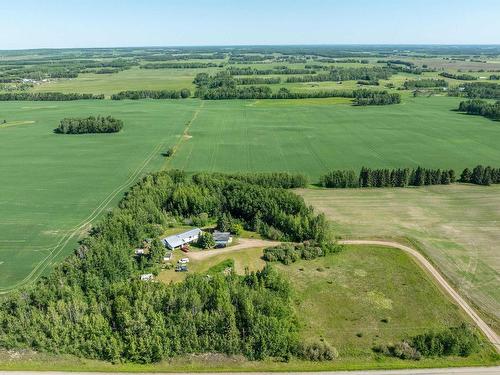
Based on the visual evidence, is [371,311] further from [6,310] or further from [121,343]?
[6,310]

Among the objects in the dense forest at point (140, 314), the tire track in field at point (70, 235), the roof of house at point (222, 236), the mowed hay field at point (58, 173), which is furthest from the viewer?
the roof of house at point (222, 236)

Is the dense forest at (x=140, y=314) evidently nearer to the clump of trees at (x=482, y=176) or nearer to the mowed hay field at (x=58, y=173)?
the mowed hay field at (x=58, y=173)

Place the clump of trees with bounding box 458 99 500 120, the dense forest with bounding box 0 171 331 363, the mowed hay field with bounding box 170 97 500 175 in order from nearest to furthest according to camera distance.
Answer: the dense forest with bounding box 0 171 331 363 → the mowed hay field with bounding box 170 97 500 175 → the clump of trees with bounding box 458 99 500 120

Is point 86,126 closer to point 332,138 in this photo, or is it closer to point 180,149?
point 180,149

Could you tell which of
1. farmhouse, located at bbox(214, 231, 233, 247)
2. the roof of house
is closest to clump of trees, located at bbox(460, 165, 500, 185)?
farmhouse, located at bbox(214, 231, 233, 247)

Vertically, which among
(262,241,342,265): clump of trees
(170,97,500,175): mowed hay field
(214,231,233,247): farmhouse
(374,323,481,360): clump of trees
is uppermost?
(170,97,500,175): mowed hay field

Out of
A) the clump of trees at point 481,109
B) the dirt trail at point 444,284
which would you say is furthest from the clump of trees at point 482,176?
the clump of trees at point 481,109

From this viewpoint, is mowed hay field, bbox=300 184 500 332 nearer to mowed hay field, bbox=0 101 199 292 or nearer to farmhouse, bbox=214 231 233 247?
farmhouse, bbox=214 231 233 247

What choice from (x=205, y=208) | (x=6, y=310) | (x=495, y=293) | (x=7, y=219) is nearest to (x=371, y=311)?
(x=495, y=293)
